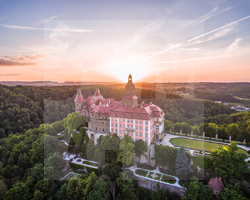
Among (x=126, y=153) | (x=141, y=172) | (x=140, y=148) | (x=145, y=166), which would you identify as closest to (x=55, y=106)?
(x=126, y=153)

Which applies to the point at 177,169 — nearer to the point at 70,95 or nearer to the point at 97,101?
the point at 97,101

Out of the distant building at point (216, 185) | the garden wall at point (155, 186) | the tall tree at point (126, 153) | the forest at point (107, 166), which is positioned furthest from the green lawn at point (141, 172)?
the distant building at point (216, 185)

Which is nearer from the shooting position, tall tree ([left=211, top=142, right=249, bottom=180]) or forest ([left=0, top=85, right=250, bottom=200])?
tall tree ([left=211, top=142, right=249, bottom=180])

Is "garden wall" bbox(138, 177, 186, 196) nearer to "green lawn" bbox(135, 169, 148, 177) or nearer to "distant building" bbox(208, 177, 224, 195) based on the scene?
"green lawn" bbox(135, 169, 148, 177)

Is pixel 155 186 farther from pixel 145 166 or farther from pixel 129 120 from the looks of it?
pixel 129 120

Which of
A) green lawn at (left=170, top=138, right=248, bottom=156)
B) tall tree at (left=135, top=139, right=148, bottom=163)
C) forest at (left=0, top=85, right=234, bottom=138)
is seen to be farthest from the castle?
forest at (left=0, top=85, right=234, bottom=138)
